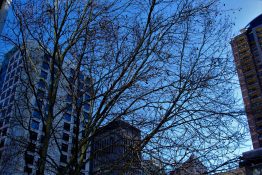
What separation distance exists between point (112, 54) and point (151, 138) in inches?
78.9

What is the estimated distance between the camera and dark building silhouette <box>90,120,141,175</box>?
5.71 meters

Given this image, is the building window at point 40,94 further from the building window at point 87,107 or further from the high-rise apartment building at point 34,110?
the building window at point 87,107

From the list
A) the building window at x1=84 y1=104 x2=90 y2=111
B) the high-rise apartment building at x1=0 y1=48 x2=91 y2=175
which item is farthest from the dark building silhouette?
the building window at x1=84 y1=104 x2=90 y2=111

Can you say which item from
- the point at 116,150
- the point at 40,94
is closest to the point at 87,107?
the point at 40,94

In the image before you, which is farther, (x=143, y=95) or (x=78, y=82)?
(x=78, y=82)

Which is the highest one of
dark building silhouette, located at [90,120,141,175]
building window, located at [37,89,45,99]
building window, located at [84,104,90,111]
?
building window, located at [37,89,45,99]

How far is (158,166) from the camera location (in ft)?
18.4

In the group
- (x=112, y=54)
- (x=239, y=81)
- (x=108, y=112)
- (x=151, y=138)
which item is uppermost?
(x=112, y=54)

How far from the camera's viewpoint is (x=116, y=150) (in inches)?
250

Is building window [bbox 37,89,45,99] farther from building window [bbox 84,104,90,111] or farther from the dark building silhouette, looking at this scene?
the dark building silhouette

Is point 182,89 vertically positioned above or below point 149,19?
below

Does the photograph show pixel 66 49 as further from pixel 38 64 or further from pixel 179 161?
pixel 179 161

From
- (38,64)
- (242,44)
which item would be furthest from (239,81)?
(38,64)

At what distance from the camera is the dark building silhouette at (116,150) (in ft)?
18.7
